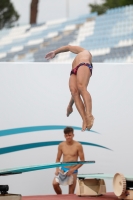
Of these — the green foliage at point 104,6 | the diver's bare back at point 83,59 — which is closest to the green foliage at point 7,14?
the green foliage at point 104,6

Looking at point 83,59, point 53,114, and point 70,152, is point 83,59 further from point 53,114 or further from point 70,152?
point 53,114

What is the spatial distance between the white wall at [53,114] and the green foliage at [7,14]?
40.1 meters

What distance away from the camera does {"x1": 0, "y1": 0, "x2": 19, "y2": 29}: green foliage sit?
5068 centimetres

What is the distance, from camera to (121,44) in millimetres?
21531

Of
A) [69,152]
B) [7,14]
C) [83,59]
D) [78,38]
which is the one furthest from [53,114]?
[7,14]

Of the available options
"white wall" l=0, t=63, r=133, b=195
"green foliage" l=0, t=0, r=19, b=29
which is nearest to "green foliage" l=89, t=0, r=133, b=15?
"green foliage" l=0, t=0, r=19, b=29

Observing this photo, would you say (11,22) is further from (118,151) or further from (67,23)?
(118,151)

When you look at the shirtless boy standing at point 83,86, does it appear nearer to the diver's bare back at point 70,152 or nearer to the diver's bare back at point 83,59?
the diver's bare back at point 83,59

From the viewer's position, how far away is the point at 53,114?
10883 millimetres

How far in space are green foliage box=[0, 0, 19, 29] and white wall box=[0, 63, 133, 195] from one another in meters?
40.1

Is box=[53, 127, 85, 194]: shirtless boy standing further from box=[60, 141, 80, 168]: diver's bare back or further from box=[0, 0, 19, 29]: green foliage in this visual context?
box=[0, 0, 19, 29]: green foliage

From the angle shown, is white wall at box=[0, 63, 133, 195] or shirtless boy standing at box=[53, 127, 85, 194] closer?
shirtless boy standing at box=[53, 127, 85, 194]

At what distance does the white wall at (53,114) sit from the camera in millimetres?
10734

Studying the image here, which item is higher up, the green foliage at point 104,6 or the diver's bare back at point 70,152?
the green foliage at point 104,6
